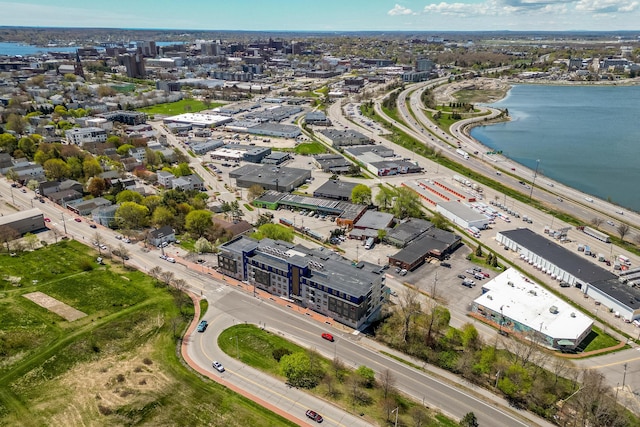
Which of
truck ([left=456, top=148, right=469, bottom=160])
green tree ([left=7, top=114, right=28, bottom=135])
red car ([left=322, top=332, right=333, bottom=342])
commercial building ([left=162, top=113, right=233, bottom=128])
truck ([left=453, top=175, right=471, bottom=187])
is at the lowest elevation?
red car ([left=322, top=332, right=333, bottom=342])

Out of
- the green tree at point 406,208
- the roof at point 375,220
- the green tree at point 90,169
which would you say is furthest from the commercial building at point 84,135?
the green tree at point 406,208

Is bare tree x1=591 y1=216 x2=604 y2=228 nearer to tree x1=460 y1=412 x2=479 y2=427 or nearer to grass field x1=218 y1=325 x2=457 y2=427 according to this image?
tree x1=460 y1=412 x2=479 y2=427

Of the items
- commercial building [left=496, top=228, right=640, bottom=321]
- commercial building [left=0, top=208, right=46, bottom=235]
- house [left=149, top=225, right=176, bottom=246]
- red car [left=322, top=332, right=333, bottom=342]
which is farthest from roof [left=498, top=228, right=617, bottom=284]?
commercial building [left=0, top=208, right=46, bottom=235]

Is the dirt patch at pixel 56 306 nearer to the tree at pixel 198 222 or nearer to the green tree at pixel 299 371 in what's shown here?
the tree at pixel 198 222

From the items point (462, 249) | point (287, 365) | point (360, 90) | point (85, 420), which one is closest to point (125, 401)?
point (85, 420)

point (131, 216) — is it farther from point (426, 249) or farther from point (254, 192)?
point (426, 249)

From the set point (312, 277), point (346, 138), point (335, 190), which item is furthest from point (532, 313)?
point (346, 138)

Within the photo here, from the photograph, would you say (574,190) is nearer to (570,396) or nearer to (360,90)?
(570,396)
